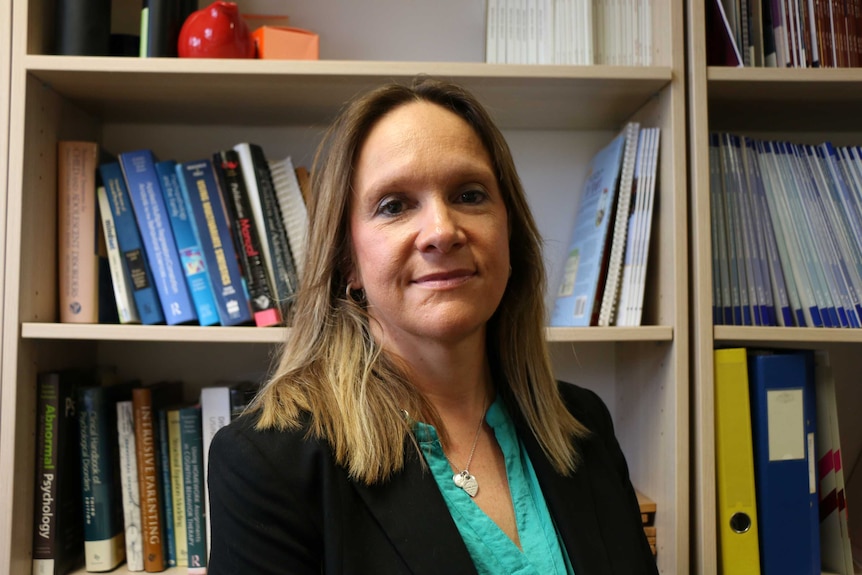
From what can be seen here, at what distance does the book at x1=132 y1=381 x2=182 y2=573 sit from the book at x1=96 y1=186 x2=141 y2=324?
0.16 meters

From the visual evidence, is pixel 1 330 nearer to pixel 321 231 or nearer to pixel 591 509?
pixel 321 231

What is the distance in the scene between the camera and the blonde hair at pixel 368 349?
3.04 feet

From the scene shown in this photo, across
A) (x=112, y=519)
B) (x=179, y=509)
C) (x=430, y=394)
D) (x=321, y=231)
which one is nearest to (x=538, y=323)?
(x=430, y=394)

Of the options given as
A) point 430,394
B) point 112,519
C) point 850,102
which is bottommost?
point 112,519

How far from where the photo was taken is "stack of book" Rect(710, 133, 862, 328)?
52.2 inches

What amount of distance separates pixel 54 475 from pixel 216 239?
0.53m

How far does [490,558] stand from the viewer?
910mm

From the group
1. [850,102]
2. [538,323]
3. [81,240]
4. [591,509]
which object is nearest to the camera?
[591,509]

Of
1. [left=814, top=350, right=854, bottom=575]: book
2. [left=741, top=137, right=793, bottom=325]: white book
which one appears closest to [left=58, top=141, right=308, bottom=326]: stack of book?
[left=741, top=137, right=793, bottom=325]: white book

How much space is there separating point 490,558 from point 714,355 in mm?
617

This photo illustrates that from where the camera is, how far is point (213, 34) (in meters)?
1.28

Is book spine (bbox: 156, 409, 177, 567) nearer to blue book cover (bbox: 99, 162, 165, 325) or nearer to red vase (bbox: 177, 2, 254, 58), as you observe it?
blue book cover (bbox: 99, 162, 165, 325)

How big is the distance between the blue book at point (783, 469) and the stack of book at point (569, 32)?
2.18 feet

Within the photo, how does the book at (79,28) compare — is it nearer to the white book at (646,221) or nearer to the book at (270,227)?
the book at (270,227)
